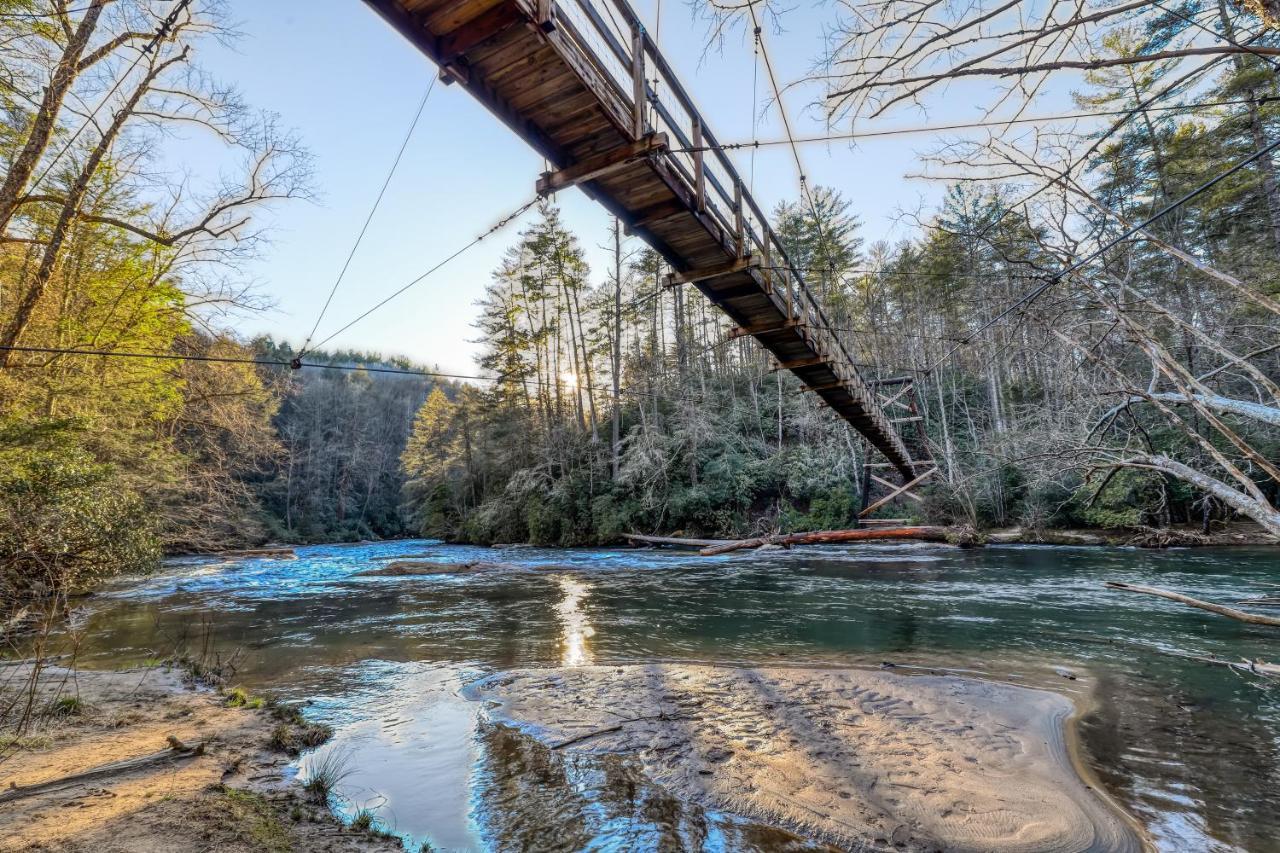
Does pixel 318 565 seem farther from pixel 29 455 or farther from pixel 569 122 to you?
pixel 569 122

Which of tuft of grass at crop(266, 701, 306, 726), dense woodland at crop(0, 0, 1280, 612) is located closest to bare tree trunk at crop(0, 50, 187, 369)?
dense woodland at crop(0, 0, 1280, 612)

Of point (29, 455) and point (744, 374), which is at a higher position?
point (744, 374)

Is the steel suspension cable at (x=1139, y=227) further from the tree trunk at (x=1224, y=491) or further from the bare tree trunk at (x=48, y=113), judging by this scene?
the bare tree trunk at (x=48, y=113)

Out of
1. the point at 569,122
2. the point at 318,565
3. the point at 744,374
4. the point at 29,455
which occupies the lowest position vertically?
→ the point at 318,565

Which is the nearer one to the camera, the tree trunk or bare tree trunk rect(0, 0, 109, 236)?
the tree trunk

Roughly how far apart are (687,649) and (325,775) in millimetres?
3844

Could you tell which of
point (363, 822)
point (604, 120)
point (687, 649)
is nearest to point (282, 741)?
point (363, 822)

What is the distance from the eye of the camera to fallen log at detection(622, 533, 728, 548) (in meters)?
17.4

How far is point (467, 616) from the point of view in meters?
8.19

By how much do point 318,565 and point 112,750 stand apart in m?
15.7

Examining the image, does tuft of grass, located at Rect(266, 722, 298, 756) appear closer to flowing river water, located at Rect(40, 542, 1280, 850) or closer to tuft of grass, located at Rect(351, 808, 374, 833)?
flowing river water, located at Rect(40, 542, 1280, 850)

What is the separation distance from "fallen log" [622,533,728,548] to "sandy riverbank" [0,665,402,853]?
13657 mm

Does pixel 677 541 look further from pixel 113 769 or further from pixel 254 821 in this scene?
pixel 254 821

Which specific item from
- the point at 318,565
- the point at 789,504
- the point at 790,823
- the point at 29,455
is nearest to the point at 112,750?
the point at 790,823
